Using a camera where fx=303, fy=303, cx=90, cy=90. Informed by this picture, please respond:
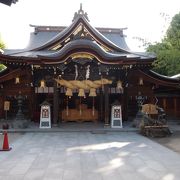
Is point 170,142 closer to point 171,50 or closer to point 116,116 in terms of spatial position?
point 171,50

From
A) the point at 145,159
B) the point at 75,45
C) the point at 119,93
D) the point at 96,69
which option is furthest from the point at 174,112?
the point at 145,159

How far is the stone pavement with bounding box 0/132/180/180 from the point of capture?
306 inches

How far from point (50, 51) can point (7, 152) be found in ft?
41.1

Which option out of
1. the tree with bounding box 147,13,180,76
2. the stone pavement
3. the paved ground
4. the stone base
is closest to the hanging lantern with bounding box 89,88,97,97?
the stone base

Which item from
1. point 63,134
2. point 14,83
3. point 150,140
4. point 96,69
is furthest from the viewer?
point 14,83

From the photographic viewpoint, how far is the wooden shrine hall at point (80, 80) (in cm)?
1891

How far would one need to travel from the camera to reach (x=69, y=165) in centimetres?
891

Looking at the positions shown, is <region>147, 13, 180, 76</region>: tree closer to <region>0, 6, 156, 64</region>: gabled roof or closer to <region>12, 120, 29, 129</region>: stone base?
<region>0, 6, 156, 64</region>: gabled roof

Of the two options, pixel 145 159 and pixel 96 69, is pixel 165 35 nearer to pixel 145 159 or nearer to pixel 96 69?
pixel 96 69

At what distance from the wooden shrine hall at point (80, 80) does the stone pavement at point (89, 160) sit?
6.33 metres

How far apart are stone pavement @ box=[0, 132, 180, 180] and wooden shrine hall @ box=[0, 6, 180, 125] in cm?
633

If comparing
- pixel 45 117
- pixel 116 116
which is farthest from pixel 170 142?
pixel 45 117

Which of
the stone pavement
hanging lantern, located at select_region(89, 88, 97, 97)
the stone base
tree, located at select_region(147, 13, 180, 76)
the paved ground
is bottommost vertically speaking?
the stone pavement

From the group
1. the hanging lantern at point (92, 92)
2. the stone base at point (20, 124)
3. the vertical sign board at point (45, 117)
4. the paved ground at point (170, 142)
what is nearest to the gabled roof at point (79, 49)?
the hanging lantern at point (92, 92)
